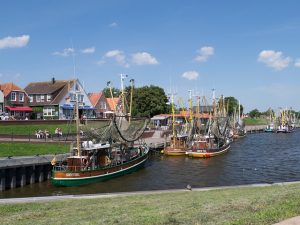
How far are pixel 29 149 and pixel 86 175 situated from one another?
11925 millimetres

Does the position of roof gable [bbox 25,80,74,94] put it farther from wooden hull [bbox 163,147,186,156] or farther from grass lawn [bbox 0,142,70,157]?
grass lawn [bbox 0,142,70,157]

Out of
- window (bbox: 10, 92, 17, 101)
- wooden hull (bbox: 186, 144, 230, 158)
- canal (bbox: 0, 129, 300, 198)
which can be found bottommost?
canal (bbox: 0, 129, 300, 198)

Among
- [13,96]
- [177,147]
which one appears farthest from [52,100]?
[177,147]

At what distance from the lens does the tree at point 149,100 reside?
13311 centimetres

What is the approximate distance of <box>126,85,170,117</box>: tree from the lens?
133113mm

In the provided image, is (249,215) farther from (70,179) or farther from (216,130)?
(216,130)

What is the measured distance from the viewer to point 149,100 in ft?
444

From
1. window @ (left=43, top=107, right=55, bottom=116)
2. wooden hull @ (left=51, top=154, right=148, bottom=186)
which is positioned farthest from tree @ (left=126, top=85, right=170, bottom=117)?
wooden hull @ (left=51, top=154, right=148, bottom=186)

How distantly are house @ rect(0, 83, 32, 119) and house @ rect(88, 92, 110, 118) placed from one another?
2159cm

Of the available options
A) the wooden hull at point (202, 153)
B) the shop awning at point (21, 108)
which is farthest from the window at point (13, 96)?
the wooden hull at point (202, 153)

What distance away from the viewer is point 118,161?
49125 millimetres

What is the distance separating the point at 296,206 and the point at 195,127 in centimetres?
6780

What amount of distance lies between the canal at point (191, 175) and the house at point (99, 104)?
1954 inches

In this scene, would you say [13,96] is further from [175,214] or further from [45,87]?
[175,214]
